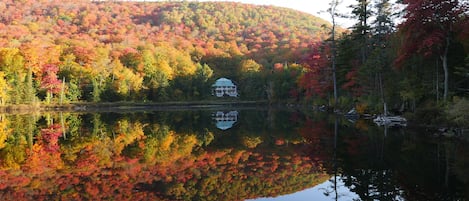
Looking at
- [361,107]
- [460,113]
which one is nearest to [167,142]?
[460,113]

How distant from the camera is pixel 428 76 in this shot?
23.6 metres

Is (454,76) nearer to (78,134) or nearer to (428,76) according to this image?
(428,76)

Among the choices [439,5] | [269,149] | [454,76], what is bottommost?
[269,149]

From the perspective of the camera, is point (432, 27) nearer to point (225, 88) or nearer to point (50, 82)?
point (50, 82)

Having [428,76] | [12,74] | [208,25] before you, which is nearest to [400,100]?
[428,76]

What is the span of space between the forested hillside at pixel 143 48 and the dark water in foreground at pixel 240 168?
131 ft

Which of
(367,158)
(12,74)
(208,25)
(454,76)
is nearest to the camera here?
(367,158)

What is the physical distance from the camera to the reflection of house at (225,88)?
81438mm

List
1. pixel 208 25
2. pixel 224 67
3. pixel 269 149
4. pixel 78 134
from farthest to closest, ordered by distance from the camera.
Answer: pixel 208 25
pixel 224 67
pixel 78 134
pixel 269 149

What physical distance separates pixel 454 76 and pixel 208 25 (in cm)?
9266

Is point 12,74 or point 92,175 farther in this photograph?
point 12,74

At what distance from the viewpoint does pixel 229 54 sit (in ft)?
303

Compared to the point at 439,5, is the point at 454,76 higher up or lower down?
lower down

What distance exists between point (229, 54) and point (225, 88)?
1252 centimetres
